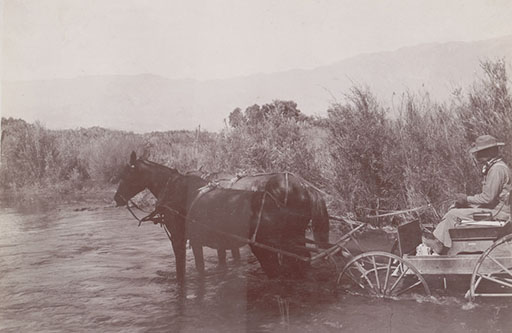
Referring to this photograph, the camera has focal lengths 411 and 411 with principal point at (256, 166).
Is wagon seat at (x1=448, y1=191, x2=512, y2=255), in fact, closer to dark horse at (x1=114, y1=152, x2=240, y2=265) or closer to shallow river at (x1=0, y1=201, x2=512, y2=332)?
shallow river at (x1=0, y1=201, x2=512, y2=332)

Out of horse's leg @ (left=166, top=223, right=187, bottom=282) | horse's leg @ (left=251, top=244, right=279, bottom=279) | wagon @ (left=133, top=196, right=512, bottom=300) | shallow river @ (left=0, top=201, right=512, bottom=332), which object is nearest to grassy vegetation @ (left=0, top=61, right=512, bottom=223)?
wagon @ (left=133, top=196, right=512, bottom=300)

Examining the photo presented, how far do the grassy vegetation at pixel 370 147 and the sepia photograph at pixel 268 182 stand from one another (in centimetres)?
5

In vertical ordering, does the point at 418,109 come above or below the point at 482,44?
→ below

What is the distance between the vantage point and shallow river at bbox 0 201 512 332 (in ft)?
17.0

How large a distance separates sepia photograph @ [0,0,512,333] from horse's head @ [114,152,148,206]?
0.04 meters

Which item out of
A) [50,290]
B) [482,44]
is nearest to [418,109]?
[482,44]

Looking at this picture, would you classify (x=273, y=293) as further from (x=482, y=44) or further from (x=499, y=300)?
(x=482, y=44)

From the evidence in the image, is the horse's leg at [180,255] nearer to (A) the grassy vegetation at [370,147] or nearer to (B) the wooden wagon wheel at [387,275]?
(B) the wooden wagon wheel at [387,275]

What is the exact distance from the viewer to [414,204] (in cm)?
980

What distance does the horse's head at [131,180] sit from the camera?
732cm

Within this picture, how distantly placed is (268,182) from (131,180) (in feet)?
8.07

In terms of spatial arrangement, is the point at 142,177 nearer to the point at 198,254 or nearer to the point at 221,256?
the point at 198,254

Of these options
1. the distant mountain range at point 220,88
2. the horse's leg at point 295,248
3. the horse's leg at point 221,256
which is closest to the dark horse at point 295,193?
the horse's leg at point 295,248

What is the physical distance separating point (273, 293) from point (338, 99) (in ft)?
20.9
